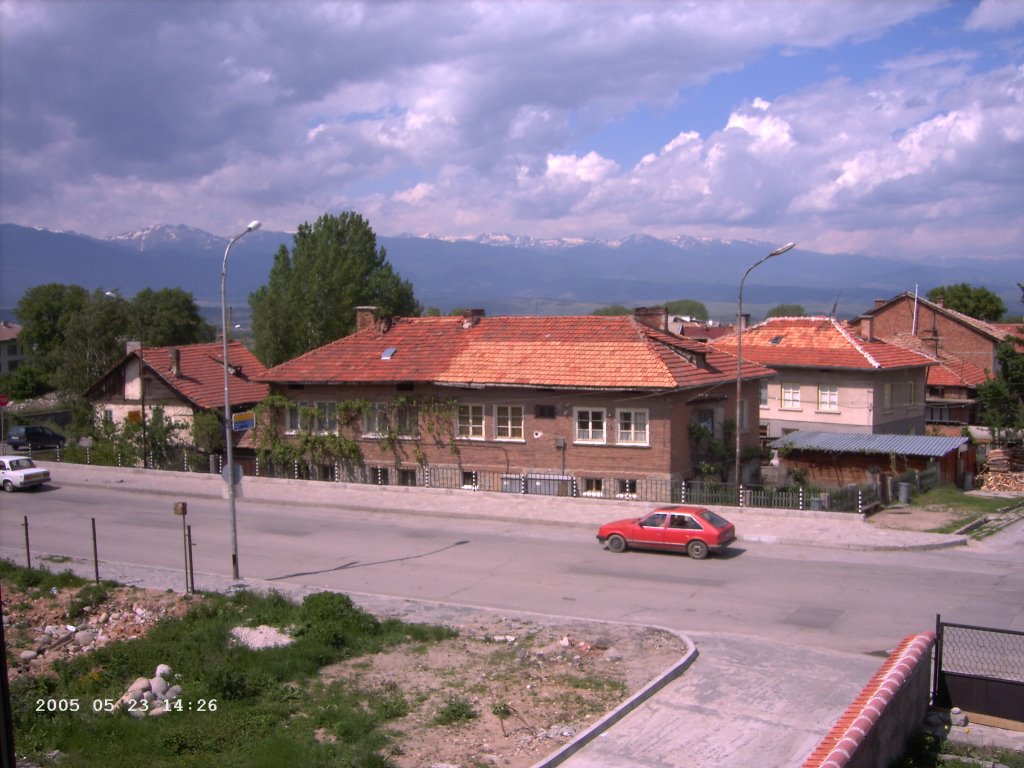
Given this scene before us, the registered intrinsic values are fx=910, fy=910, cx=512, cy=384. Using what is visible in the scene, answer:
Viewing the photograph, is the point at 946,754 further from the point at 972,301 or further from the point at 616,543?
the point at 972,301

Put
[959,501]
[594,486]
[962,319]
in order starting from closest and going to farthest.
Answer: [959,501], [594,486], [962,319]

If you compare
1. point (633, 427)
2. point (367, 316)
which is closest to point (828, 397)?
point (633, 427)

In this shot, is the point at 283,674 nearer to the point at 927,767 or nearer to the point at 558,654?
the point at 558,654

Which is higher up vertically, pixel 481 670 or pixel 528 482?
pixel 528 482

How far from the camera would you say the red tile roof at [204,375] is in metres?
41.8

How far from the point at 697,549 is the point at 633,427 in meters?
9.08

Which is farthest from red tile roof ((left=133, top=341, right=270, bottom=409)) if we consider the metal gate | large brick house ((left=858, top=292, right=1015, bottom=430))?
large brick house ((left=858, top=292, right=1015, bottom=430))

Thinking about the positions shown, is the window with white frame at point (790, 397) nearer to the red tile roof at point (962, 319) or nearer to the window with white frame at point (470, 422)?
the red tile roof at point (962, 319)

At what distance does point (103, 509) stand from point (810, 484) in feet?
81.8

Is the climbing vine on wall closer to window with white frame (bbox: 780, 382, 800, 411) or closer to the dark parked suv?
window with white frame (bbox: 780, 382, 800, 411)

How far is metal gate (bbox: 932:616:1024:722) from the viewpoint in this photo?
11711 millimetres

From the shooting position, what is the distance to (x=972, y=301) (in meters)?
79.4

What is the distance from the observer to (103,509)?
3058cm

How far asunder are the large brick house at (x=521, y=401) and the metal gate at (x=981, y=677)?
16319 millimetres
